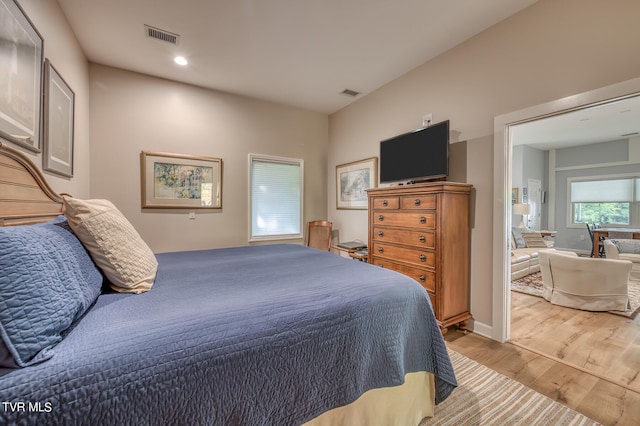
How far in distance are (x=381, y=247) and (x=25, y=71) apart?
10.4 ft

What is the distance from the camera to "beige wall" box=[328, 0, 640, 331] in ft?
5.92

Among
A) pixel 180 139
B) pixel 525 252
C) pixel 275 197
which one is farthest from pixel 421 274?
pixel 525 252

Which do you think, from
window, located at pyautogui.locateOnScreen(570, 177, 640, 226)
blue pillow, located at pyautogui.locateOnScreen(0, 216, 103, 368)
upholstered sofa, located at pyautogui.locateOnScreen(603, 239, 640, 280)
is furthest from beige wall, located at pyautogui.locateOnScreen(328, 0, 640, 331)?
window, located at pyautogui.locateOnScreen(570, 177, 640, 226)

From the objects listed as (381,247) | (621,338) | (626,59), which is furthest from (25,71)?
(621,338)

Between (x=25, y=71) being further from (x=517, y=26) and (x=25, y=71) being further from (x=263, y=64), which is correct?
(x=517, y=26)

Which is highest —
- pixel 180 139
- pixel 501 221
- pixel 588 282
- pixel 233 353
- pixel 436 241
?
pixel 180 139

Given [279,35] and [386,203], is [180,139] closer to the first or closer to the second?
[279,35]

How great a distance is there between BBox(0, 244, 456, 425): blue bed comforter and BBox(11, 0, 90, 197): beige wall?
1.65 meters

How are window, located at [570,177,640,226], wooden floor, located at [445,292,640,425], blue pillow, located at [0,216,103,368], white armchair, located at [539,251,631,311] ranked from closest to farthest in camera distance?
blue pillow, located at [0,216,103,368] → wooden floor, located at [445,292,640,425] → white armchair, located at [539,251,631,311] → window, located at [570,177,640,226]

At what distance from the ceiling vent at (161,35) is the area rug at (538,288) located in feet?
18.1

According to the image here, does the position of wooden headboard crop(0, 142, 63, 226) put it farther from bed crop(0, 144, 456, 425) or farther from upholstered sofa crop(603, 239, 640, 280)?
upholstered sofa crop(603, 239, 640, 280)

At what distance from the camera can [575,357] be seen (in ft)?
7.02

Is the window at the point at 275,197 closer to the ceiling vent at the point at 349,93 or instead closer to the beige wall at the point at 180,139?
the beige wall at the point at 180,139

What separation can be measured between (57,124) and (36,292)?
203 cm
